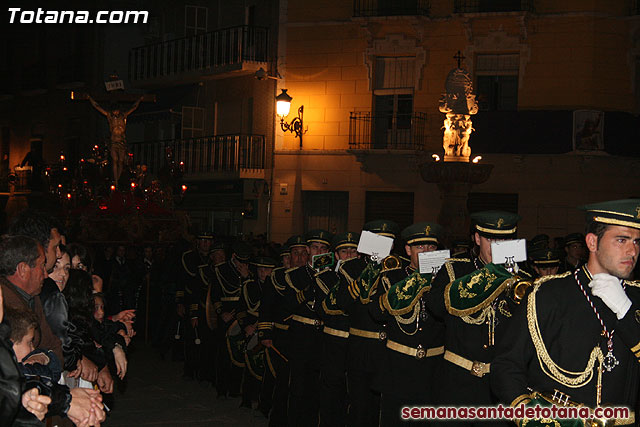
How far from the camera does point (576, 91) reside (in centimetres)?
2192

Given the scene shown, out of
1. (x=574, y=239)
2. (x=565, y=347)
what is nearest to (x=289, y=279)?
(x=574, y=239)

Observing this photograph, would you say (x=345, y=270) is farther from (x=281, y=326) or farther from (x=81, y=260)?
(x=81, y=260)

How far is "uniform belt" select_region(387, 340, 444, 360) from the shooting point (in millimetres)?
7453

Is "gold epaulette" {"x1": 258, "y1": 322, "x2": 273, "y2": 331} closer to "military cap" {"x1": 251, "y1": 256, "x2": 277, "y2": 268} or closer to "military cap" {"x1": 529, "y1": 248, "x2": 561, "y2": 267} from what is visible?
"military cap" {"x1": 251, "y1": 256, "x2": 277, "y2": 268}

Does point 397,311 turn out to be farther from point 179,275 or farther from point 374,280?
point 179,275

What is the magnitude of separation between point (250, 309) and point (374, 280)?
3.81 metres

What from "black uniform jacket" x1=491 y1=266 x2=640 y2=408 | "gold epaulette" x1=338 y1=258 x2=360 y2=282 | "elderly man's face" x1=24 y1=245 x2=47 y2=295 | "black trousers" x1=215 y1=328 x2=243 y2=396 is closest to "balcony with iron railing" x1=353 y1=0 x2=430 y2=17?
"black trousers" x1=215 y1=328 x2=243 y2=396

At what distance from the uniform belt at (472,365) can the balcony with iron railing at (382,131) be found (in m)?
17.0

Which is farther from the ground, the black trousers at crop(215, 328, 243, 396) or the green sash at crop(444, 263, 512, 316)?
the green sash at crop(444, 263, 512, 316)

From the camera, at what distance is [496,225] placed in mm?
6418

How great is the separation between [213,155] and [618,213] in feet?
77.1

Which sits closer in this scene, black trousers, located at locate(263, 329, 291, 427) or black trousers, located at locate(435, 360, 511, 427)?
black trousers, located at locate(435, 360, 511, 427)

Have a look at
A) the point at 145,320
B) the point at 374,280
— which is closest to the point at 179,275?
the point at 145,320

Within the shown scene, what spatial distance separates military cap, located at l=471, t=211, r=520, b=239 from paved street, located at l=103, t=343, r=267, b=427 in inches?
194
